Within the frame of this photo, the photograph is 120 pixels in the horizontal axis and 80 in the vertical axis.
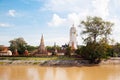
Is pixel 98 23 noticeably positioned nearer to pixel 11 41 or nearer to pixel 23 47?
pixel 23 47

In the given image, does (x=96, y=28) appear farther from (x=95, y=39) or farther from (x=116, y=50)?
(x=116, y=50)

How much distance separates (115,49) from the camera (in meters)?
42.8

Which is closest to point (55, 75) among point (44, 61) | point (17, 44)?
point (44, 61)

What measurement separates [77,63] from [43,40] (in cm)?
1163

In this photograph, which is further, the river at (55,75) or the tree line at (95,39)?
the tree line at (95,39)

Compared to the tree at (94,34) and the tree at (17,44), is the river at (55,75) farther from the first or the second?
the tree at (17,44)

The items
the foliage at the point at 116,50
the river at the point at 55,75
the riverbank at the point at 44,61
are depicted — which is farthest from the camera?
the foliage at the point at 116,50

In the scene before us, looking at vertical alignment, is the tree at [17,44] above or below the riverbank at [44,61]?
above

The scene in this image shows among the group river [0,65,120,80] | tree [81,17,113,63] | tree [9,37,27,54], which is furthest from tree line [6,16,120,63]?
tree [9,37,27,54]

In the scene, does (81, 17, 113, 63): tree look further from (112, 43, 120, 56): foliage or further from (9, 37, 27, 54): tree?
(9, 37, 27, 54): tree

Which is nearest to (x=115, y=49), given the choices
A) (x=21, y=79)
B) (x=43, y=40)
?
(x=43, y=40)

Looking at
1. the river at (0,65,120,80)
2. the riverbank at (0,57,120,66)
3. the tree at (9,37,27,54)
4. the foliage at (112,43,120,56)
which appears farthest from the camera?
the tree at (9,37,27,54)

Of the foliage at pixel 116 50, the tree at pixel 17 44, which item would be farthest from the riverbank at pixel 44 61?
the tree at pixel 17 44

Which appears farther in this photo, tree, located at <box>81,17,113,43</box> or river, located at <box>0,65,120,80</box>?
tree, located at <box>81,17,113,43</box>
